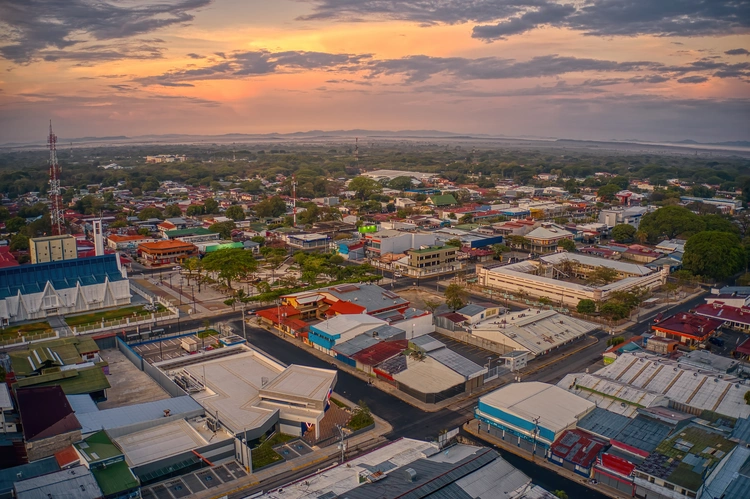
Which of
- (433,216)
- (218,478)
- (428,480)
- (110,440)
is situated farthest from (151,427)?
(433,216)

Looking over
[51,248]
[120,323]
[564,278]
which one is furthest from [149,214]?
[564,278]

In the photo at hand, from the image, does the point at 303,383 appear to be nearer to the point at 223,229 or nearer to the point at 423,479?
the point at 423,479

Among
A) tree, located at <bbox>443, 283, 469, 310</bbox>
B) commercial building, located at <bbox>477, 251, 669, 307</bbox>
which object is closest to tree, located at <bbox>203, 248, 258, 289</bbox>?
tree, located at <bbox>443, 283, 469, 310</bbox>

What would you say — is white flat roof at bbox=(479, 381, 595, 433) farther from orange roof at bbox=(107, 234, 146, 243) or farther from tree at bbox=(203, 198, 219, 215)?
tree at bbox=(203, 198, 219, 215)

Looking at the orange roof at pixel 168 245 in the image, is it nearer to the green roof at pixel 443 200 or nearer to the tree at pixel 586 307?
the tree at pixel 586 307

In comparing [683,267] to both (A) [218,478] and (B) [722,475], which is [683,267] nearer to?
(B) [722,475]

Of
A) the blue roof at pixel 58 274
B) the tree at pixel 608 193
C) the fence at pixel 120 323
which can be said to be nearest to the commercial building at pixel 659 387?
the fence at pixel 120 323
